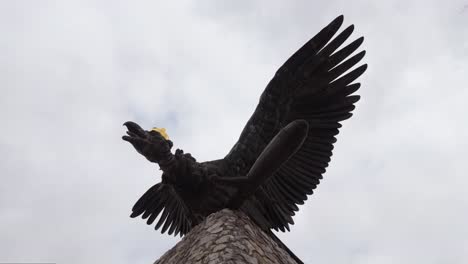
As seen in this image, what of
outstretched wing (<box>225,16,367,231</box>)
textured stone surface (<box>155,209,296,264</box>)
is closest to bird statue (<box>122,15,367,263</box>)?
outstretched wing (<box>225,16,367,231</box>)

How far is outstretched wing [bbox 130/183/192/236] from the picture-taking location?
5.05m

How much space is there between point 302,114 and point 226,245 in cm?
187

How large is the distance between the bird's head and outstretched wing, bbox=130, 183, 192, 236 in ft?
Result: 3.48

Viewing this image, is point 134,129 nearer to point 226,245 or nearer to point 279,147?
point 279,147

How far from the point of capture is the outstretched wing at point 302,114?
4.15 meters

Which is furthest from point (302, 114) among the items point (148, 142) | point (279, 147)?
point (148, 142)

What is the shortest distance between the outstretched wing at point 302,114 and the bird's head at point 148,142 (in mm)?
766

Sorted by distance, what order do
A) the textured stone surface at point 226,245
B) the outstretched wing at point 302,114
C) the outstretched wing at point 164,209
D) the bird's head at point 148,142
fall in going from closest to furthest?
1. the textured stone surface at point 226,245
2. the bird's head at point 148,142
3. the outstretched wing at point 302,114
4. the outstretched wing at point 164,209

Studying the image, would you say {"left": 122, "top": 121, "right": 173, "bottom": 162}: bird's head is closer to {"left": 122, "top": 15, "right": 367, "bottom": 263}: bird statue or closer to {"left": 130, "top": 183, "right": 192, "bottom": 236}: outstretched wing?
{"left": 122, "top": 15, "right": 367, "bottom": 263}: bird statue

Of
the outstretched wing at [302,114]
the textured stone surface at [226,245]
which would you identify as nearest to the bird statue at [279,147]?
the outstretched wing at [302,114]

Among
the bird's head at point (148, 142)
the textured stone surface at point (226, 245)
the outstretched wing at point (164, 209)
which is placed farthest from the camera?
the outstretched wing at point (164, 209)

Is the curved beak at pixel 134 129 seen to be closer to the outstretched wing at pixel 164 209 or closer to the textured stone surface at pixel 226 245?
the textured stone surface at pixel 226 245

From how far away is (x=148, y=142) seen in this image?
383 cm

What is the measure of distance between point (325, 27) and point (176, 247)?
2.23 metres
